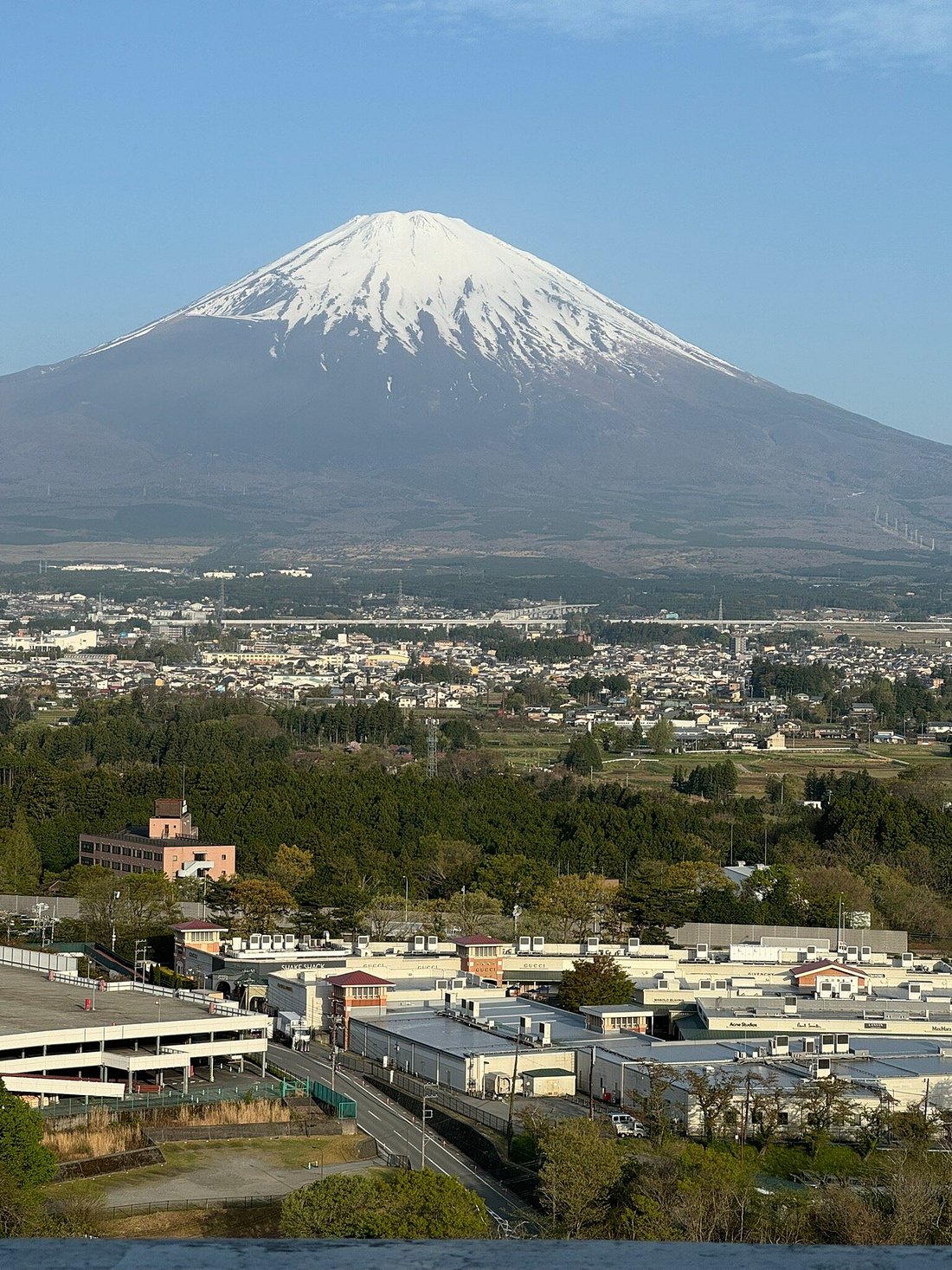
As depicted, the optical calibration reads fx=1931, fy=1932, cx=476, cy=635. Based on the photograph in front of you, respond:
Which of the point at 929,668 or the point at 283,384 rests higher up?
the point at 283,384

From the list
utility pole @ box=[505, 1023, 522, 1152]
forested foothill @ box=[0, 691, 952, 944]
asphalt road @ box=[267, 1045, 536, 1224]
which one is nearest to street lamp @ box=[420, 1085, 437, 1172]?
asphalt road @ box=[267, 1045, 536, 1224]

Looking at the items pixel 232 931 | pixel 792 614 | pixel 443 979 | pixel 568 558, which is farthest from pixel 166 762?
pixel 568 558

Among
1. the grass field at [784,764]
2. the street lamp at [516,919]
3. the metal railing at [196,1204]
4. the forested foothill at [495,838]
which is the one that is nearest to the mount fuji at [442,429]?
the grass field at [784,764]

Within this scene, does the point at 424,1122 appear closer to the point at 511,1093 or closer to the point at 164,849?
the point at 511,1093

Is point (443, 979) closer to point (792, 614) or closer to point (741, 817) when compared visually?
point (741, 817)

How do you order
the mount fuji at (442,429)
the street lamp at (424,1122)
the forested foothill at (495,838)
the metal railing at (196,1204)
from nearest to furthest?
the metal railing at (196,1204), the street lamp at (424,1122), the forested foothill at (495,838), the mount fuji at (442,429)

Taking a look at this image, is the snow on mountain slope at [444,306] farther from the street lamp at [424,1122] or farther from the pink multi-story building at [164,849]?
the street lamp at [424,1122]

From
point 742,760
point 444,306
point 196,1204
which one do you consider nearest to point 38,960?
point 196,1204
